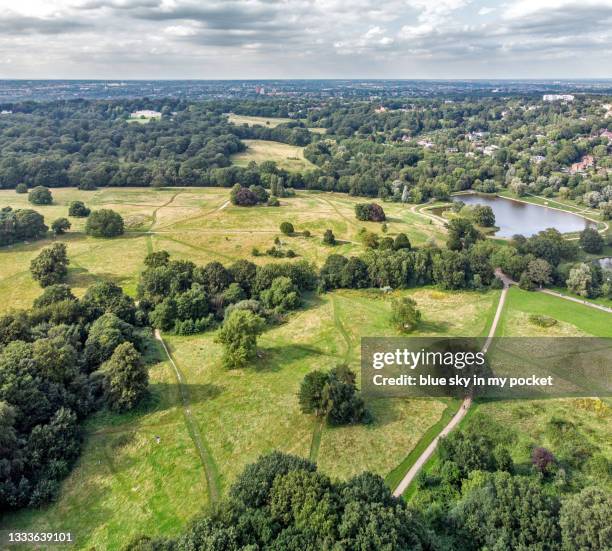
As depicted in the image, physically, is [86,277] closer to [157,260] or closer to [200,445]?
[157,260]

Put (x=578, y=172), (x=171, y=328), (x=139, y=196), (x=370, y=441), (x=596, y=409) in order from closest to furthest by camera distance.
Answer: (x=370, y=441), (x=596, y=409), (x=171, y=328), (x=139, y=196), (x=578, y=172)

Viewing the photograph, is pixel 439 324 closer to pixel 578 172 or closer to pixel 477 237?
pixel 477 237

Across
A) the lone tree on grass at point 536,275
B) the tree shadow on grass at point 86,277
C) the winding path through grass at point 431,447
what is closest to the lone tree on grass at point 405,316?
the winding path through grass at point 431,447

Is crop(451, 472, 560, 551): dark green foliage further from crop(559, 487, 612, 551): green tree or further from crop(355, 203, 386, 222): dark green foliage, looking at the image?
crop(355, 203, 386, 222): dark green foliage

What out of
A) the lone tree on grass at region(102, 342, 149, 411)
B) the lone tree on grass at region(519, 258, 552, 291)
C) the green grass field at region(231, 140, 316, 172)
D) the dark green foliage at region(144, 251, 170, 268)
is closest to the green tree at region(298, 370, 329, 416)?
the lone tree on grass at region(102, 342, 149, 411)

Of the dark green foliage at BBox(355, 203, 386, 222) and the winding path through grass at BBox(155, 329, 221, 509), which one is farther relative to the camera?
the dark green foliage at BBox(355, 203, 386, 222)

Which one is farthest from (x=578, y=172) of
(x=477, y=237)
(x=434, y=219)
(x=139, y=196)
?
(x=139, y=196)

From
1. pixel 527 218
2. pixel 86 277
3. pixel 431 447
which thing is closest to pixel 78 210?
pixel 86 277
